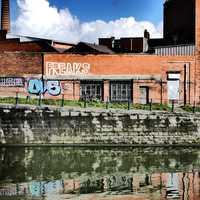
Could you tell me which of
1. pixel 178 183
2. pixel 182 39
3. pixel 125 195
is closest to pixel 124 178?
pixel 178 183

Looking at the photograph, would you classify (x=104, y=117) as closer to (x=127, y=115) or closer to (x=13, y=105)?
(x=127, y=115)

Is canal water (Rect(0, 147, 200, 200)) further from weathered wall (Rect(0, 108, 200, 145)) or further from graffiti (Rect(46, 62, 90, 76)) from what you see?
graffiti (Rect(46, 62, 90, 76))

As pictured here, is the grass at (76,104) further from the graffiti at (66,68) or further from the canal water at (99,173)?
the graffiti at (66,68)

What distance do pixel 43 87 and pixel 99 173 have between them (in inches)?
760

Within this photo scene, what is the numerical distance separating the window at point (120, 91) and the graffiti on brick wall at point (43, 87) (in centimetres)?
410

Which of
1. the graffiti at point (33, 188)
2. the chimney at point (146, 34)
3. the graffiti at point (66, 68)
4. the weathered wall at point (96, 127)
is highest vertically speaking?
the chimney at point (146, 34)

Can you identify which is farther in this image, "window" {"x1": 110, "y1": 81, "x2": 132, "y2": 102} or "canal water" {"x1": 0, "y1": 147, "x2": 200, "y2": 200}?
"window" {"x1": 110, "y1": 81, "x2": 132, "y2": 102}

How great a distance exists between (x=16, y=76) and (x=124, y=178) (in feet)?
72.7

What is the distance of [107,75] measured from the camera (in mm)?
48531

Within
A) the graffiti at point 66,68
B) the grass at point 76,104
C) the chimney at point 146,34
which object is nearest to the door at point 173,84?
the grass at point 76,104

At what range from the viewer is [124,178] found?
27516 millimetres

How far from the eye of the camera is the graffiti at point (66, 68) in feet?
158

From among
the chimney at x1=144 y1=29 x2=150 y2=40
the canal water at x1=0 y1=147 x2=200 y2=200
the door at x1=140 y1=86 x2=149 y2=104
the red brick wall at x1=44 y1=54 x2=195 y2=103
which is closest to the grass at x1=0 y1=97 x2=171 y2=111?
the canal water at x1=0 y1=147 x2=200 y2=200

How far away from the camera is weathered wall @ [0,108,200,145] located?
125 feet
